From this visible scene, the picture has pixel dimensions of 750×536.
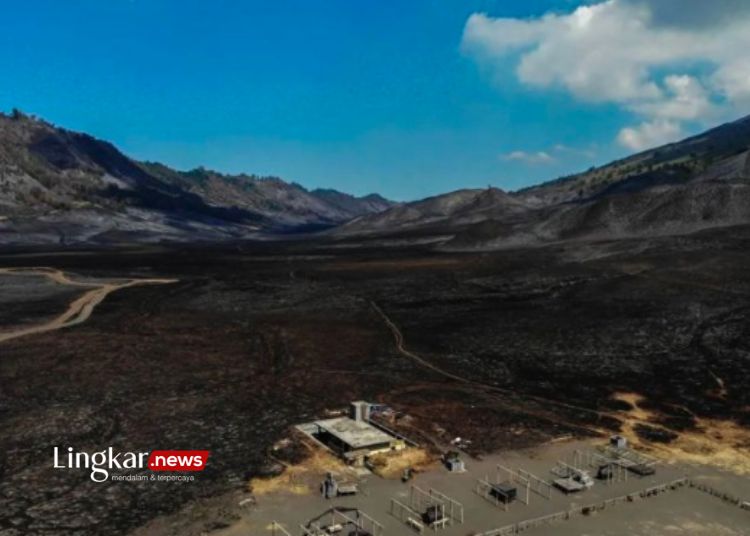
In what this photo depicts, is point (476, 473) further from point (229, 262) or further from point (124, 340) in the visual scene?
point (229, 262)

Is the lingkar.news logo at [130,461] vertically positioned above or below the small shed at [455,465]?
below

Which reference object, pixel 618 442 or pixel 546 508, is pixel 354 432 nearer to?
pixel 546 508

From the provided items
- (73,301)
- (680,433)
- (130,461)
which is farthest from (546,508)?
(73,301)

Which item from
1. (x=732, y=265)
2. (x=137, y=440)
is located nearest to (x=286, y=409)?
(x=137, y=440)

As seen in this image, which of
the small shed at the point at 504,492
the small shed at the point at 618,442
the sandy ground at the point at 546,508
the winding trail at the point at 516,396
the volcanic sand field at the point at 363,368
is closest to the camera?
the sandy ground at the point at 546,508

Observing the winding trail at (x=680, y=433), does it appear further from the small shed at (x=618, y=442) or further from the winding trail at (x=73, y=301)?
the winding trail at (x=73, y=301)

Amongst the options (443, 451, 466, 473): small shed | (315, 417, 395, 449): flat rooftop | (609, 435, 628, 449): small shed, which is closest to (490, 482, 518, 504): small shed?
(443, 451, 466, 473): small shed

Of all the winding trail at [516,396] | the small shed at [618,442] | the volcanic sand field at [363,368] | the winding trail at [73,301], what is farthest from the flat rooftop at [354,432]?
the winding trail at [73,301]
